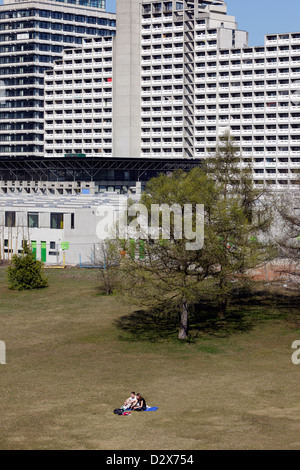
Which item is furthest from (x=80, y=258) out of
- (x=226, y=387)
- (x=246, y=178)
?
(x=226, y=387)

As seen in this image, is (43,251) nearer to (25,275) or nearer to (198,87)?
(25,275)

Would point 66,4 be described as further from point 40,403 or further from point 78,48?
point 40,403

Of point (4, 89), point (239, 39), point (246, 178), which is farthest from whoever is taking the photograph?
point (4, 89)

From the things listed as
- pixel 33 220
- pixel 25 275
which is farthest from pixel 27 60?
pixel 25 275

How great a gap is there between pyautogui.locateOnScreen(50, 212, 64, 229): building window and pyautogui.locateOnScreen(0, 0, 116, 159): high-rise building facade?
9268cm

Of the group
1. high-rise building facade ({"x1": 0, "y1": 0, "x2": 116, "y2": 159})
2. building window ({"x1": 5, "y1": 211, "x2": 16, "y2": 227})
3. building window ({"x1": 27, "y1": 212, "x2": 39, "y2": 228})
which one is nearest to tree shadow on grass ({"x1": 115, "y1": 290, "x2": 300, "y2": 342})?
building window ({"x1": 27, "y1": 212, "x2": 39, "y2": 228})

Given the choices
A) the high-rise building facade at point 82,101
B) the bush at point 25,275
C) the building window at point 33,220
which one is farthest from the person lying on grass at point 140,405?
the high-rise building facade at point 82,101

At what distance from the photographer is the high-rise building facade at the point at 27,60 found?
176m

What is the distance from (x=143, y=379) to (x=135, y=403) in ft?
18.1

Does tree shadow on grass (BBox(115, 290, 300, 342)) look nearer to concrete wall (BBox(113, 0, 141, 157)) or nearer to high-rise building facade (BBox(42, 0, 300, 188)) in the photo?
high-rise building facade (BBox(42, 0, 300, 188))

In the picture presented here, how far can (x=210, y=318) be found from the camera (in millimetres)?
50000

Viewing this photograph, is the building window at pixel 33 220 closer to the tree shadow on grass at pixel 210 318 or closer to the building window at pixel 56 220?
the building window at pixel 56 220
